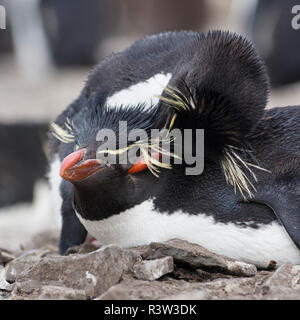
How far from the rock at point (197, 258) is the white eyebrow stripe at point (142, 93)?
2.10ft

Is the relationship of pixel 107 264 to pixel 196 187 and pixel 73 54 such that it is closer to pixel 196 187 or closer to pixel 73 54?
pixel 196 187

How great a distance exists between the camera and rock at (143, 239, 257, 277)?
295 centimetres

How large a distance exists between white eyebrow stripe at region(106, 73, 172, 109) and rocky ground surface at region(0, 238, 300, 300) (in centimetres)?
66

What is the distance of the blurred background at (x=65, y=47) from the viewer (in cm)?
762

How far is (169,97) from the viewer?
3129 millimetres

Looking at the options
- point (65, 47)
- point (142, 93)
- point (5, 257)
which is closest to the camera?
point (142, 93)

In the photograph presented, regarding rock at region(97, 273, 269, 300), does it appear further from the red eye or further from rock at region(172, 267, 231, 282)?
the red eye

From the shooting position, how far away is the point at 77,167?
9.64ft

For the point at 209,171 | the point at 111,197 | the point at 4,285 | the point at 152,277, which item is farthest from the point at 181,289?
the point at 4,285

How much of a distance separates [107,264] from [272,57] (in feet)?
27.4

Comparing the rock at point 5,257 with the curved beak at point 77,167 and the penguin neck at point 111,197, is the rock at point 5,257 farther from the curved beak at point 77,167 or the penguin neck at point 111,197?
the curved beak at point 77,167

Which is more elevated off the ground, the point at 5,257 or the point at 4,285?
the point at 4,285

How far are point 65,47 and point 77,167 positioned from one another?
981 cm

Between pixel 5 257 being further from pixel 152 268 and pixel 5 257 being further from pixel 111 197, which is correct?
pixel 152 268
